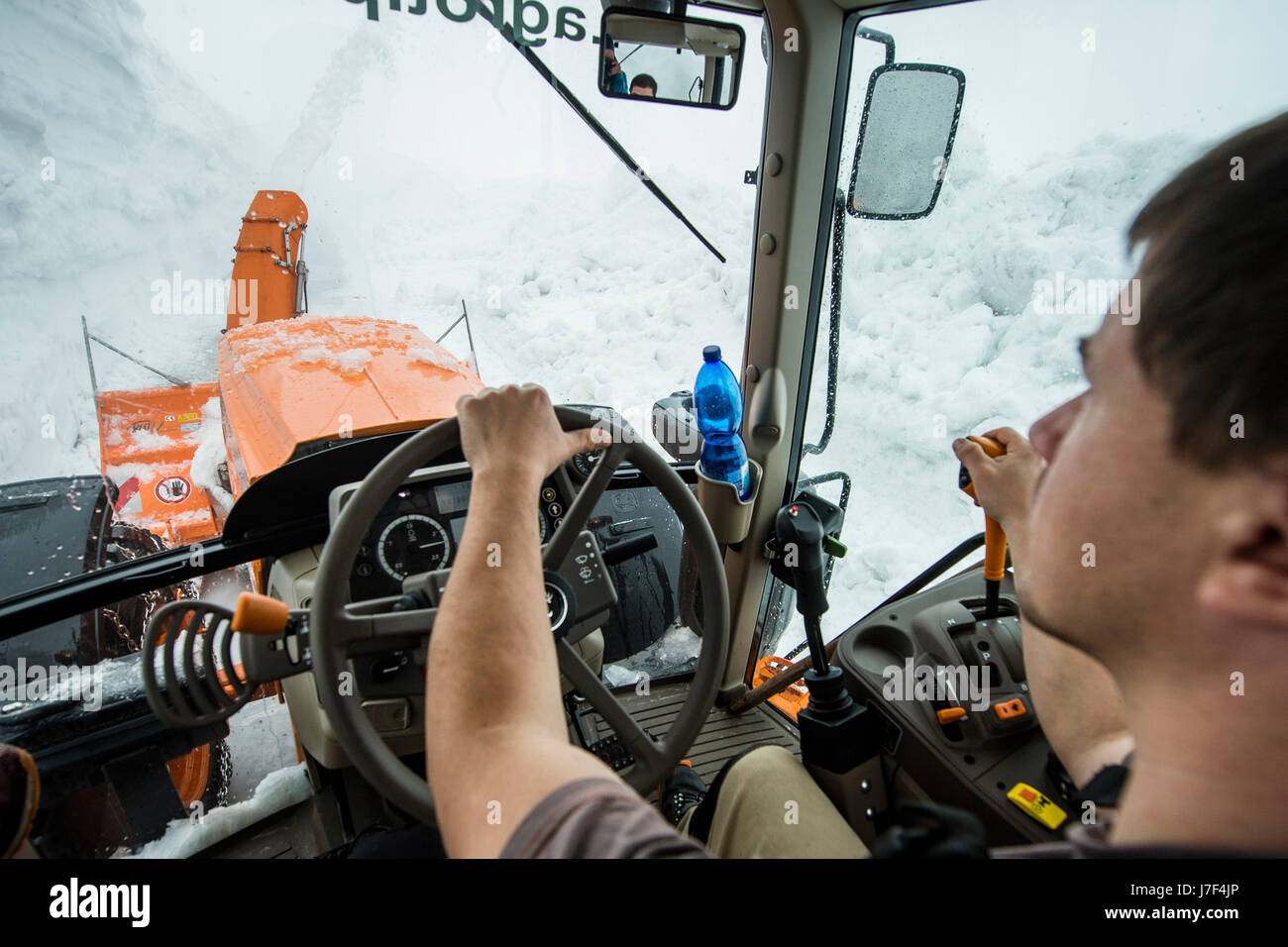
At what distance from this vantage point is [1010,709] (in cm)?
131

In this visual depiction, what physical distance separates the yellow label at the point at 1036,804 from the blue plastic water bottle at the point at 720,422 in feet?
3.31

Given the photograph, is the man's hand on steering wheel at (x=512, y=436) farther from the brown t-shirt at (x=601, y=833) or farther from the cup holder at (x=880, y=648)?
the cup holder at (x=880, y=648)

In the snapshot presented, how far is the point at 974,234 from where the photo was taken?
1.87 m

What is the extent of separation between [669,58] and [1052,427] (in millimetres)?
1397

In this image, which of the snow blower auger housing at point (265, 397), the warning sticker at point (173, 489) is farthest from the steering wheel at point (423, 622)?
the warning sticker at point (173, 489)

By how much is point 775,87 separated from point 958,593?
1.40 m

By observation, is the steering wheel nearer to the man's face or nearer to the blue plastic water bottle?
the man's face

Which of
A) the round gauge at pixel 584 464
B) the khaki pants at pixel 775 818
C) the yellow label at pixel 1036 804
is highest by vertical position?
the round gauge at pixel 584 464

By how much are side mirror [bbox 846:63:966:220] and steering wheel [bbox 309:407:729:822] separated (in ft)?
3.47

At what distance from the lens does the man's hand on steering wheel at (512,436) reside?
2.78 ft

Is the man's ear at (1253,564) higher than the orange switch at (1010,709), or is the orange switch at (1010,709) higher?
the man's ear at (1253,564)

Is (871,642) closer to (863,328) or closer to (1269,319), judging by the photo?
(863,328)

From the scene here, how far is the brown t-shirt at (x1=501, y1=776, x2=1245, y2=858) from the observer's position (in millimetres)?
498
